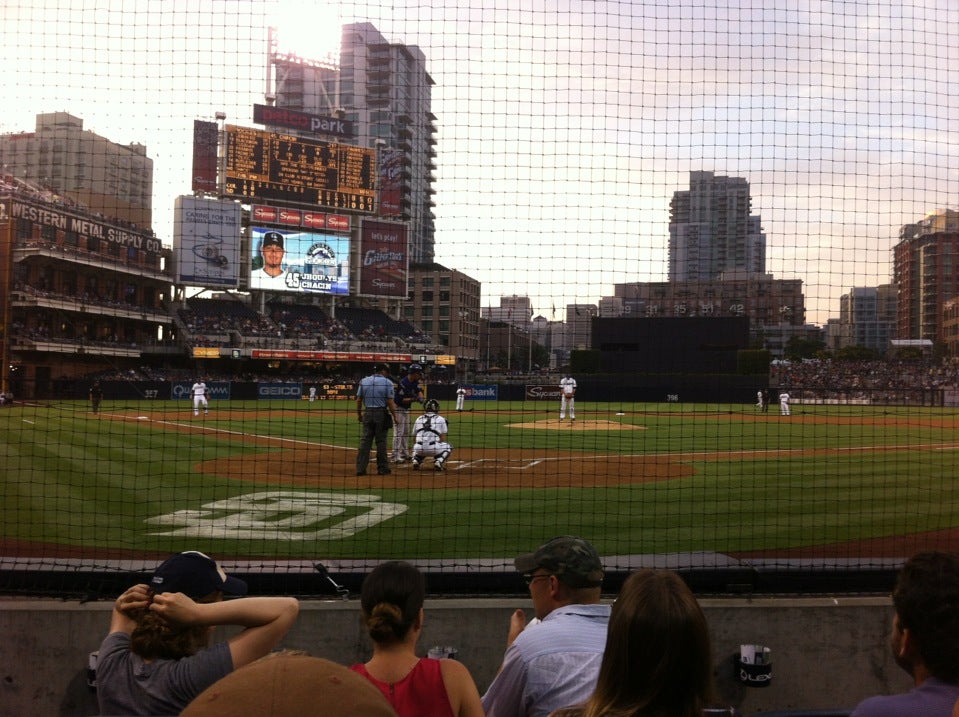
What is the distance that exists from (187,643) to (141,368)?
4433 cm

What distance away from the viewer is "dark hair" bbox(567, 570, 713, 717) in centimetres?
195

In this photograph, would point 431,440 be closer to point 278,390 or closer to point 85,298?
point 278,390

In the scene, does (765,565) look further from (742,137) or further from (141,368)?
(141,368)

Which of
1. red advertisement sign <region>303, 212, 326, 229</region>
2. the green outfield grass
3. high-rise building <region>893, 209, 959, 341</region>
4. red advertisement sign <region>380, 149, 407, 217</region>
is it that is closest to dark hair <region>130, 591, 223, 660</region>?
the green outfield grass

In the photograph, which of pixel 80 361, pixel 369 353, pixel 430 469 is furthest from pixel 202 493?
pixel 80 361

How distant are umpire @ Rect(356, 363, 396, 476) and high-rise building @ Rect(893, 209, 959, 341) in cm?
726

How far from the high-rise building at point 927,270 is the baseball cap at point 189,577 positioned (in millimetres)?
7215

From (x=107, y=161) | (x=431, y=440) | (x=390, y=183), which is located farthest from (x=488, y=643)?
(x=390, y=183)

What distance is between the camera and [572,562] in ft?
9.66

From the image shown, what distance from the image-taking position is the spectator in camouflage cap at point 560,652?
2561 mm

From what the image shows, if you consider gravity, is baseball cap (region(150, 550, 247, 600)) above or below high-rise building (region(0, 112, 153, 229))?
below

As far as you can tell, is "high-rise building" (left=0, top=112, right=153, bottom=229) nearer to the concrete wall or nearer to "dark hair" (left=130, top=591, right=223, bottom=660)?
the concrete wall

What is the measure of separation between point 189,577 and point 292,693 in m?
1.76

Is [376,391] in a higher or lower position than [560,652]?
higher
